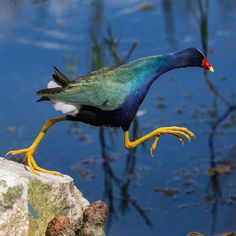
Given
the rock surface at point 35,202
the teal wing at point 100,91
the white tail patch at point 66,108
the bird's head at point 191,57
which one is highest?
the bird's head at point 191,57

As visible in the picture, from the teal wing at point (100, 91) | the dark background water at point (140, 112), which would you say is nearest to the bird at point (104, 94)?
the teal wing at point (100, 91)

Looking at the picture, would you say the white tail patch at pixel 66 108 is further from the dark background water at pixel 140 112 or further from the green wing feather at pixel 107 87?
the dark background water at pixel 140 112

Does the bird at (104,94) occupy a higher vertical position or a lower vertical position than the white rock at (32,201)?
higher

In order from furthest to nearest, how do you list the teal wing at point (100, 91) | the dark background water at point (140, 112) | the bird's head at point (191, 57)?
the dark background water at point (140, 112) < the bird's head at point (191, 57) < the teal wing at point (100, 91)

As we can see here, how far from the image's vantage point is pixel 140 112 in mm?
7082

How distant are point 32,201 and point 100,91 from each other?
65 centimetres

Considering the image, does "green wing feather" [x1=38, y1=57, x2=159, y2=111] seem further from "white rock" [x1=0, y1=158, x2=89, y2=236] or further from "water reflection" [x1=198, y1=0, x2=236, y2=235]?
"water reflection" [x1=198, y1=0, x2=236, y2=235]

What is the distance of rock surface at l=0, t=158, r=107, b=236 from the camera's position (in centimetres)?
437

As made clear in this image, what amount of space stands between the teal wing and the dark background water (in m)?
1.18

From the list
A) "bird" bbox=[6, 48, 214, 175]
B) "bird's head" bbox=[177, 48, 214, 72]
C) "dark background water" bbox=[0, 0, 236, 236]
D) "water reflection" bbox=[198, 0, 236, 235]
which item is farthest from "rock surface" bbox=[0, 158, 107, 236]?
"water reflection" bbox=[198, 0, 236, 235]

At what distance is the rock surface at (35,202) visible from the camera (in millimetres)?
4367

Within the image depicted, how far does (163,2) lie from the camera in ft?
28.1

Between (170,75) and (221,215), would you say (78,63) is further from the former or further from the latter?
(221,215)

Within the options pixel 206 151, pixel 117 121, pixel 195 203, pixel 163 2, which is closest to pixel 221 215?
pixel 195 203
